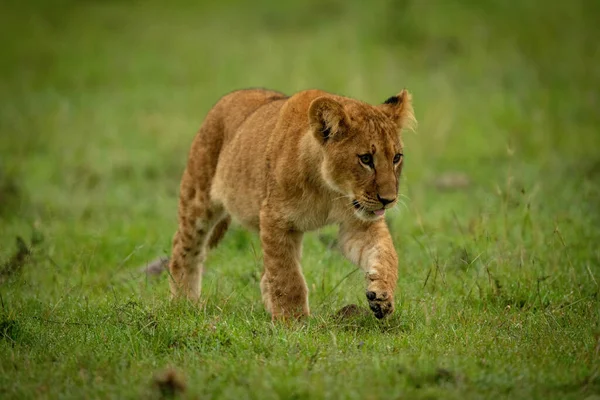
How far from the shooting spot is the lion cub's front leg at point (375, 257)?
16.3 ft

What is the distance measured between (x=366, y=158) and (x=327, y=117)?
32 cm

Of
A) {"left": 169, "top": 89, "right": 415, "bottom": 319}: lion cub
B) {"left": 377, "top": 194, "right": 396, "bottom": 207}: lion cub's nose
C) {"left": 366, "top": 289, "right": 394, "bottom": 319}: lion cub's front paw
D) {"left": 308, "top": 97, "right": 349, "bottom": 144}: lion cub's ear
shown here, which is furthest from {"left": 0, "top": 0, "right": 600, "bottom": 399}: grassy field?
{"left": 308, "top": 97, "right": 349, "bottom": 144}: lion cub's ear

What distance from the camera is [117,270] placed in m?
6.79

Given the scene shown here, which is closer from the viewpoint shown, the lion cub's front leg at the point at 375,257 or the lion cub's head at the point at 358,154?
the lion cub's front leg at the point at 375,257

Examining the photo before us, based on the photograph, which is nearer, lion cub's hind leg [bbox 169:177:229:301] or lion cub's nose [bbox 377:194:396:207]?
lion cub's nose [bbox 377:194:396:207]

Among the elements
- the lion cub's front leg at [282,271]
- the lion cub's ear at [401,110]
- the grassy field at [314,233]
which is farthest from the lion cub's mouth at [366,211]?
the lion cub's ear at [401,110]

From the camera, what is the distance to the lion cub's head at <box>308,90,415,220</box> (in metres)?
5.10

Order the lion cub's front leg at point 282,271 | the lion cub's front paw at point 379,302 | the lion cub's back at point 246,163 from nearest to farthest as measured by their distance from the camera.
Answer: the lion cub's front paw at point 379,302, the lion cub's front leg at point 282,271, the lion cub's back at point 246,163

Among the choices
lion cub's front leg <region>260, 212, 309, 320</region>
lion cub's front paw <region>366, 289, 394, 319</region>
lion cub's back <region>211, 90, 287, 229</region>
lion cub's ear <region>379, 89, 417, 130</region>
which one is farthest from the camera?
lion cub's back <region>211, 90, 287, 229</region>

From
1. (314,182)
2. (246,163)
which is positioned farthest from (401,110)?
(246,163)

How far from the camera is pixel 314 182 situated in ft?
17.8

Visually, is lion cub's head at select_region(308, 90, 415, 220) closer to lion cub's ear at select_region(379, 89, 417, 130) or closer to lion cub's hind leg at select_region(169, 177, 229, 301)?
lion cub's ear at select_region(379, 89, 417, 130)

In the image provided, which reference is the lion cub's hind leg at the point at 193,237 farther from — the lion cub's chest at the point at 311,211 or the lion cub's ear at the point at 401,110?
the lion cub's ear at the point at 401,110

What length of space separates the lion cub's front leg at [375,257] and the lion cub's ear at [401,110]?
63 cm
